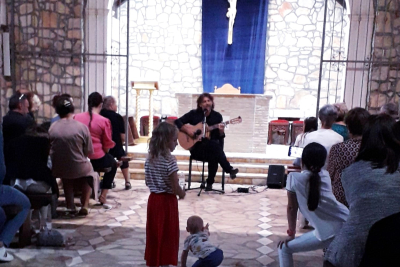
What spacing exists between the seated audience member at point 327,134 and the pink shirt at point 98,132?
217 cm

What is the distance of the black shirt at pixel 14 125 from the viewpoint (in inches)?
135

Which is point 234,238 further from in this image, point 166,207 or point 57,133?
point 57,133

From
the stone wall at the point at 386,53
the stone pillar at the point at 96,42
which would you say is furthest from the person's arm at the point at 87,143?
the stone wall at the point at 386,53

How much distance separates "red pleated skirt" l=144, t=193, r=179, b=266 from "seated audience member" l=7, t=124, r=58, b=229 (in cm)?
122

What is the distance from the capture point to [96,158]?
4.30 metres

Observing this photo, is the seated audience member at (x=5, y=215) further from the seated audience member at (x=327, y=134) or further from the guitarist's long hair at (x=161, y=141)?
the seated audience member at (x=327, y=134)

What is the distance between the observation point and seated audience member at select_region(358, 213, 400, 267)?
125 cm

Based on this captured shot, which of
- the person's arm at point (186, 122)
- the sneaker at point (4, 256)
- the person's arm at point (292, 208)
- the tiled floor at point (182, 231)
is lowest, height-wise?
the tiled floor at point (182, 231)

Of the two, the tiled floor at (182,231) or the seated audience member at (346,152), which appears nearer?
the seated audience member at (346,152)

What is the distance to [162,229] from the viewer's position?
2637mm

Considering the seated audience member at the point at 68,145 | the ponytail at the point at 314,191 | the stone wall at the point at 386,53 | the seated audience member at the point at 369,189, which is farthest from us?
the stone wall at the point at 386,53

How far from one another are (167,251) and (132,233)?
1153 mm

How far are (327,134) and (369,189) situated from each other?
1.99 m

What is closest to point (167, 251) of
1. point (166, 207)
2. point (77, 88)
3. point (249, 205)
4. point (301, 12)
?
point (166, 207)
